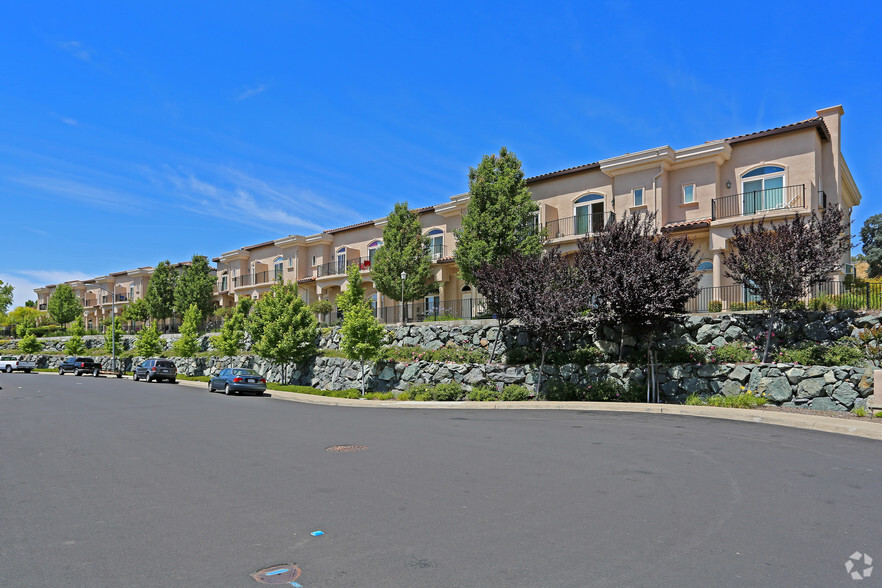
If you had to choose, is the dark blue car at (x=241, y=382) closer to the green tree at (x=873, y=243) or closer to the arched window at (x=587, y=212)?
the arched window at (x=587, y=212)

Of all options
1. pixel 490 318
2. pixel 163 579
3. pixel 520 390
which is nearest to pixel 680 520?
pixel 163 579

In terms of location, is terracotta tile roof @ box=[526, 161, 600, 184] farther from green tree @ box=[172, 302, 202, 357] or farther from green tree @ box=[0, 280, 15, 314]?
green tree @ box=[0, 280, 15, 314]

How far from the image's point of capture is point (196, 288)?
56594mm

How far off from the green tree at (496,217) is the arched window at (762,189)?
9.73 metres

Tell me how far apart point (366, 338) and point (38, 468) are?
56.9 ft

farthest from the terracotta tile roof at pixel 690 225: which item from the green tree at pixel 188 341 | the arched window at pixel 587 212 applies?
the green tree at pixel 188 341

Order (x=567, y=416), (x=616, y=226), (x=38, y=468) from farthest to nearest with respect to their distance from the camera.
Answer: (x=616, y=226), (x=567, y=416), (x=38, y=468)

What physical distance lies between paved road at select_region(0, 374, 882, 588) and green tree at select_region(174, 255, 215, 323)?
46208mm

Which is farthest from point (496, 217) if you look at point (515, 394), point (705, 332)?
point (705, 332)

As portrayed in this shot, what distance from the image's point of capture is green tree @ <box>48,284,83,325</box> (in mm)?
78500

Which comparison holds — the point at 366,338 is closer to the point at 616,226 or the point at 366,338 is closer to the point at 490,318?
the point at 490,318

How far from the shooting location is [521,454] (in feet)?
33.9

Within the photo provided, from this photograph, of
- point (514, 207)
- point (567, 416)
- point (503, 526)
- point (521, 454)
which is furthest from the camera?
point (514, 207)

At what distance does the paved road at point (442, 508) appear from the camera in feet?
16.3
